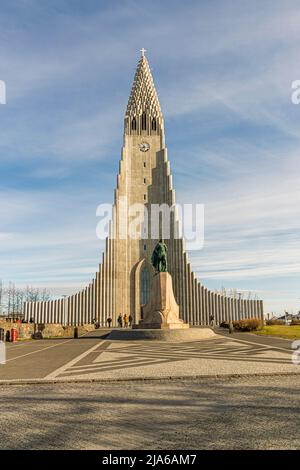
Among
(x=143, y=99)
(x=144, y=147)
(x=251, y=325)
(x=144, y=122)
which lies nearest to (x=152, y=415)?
(x=251, y=325)

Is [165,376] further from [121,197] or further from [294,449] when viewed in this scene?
[121,197]

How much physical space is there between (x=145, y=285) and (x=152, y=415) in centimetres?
5135

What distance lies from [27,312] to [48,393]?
163 ft

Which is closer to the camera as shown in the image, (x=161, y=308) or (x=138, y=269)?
(x=161, y=308)

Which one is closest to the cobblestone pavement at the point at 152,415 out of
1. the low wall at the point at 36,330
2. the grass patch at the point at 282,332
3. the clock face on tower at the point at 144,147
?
the grass patch at the point at 282,332

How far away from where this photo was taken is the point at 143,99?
205 ft

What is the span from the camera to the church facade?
53875mm

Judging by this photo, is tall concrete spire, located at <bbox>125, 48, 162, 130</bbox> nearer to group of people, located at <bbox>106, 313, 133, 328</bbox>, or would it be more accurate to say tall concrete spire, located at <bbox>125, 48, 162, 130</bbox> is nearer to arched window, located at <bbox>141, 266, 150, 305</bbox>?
arched window, located at <bbox>141, 266, 150, 305</bbox>

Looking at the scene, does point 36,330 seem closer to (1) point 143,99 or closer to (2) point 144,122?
(2) point 144,122

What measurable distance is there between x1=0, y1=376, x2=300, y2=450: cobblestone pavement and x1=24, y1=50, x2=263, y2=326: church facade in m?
46.3


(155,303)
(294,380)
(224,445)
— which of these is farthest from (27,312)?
(224,445)

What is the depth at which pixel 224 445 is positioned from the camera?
13.5 feet

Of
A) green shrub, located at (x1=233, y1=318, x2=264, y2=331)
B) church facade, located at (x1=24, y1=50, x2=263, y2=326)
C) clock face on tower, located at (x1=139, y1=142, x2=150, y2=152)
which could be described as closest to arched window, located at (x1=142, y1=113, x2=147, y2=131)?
church facade, located at (x1=24, y1=50, x2=263, y2=326)

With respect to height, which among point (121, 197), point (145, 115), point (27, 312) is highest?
point (145, 115)
